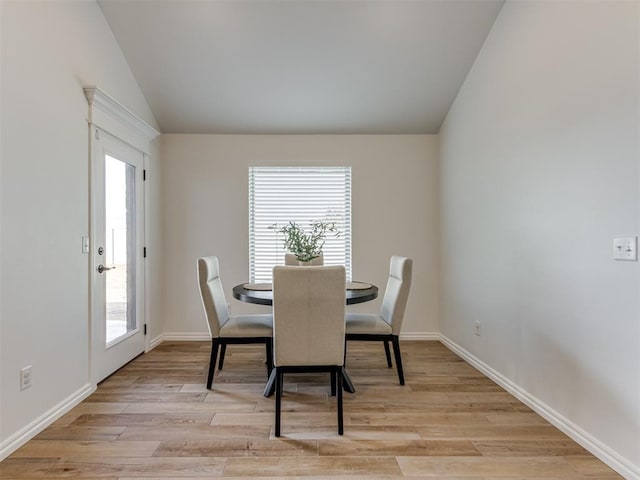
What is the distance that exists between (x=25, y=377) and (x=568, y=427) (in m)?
3.09

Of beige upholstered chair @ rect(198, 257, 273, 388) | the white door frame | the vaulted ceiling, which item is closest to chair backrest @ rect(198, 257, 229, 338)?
beige upholstered chair @ rect(198, 257, 273, 388)

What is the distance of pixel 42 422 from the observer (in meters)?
2.09

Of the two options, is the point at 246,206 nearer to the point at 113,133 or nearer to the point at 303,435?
the point at 113,133

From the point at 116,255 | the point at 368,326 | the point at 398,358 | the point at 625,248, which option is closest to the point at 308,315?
the point at 368,326

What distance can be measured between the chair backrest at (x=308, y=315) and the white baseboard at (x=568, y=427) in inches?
52.7

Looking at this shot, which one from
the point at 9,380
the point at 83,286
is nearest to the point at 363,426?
the point at 9,380

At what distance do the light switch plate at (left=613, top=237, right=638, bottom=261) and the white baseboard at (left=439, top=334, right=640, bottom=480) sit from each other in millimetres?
965

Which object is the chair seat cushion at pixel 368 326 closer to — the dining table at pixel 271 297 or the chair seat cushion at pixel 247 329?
the dining table at pixel 271 297

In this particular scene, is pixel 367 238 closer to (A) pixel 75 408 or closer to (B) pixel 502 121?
(B) pixel 502 121

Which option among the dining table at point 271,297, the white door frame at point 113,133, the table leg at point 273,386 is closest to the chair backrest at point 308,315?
the dining table at point 271,297

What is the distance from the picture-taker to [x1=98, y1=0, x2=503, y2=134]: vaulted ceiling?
2.83 m

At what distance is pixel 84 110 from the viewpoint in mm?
2553

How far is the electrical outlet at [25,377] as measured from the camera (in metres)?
1.96

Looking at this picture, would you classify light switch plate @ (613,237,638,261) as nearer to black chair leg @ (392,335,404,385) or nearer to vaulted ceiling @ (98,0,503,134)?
black chair leg @ (392,335,404,385)
